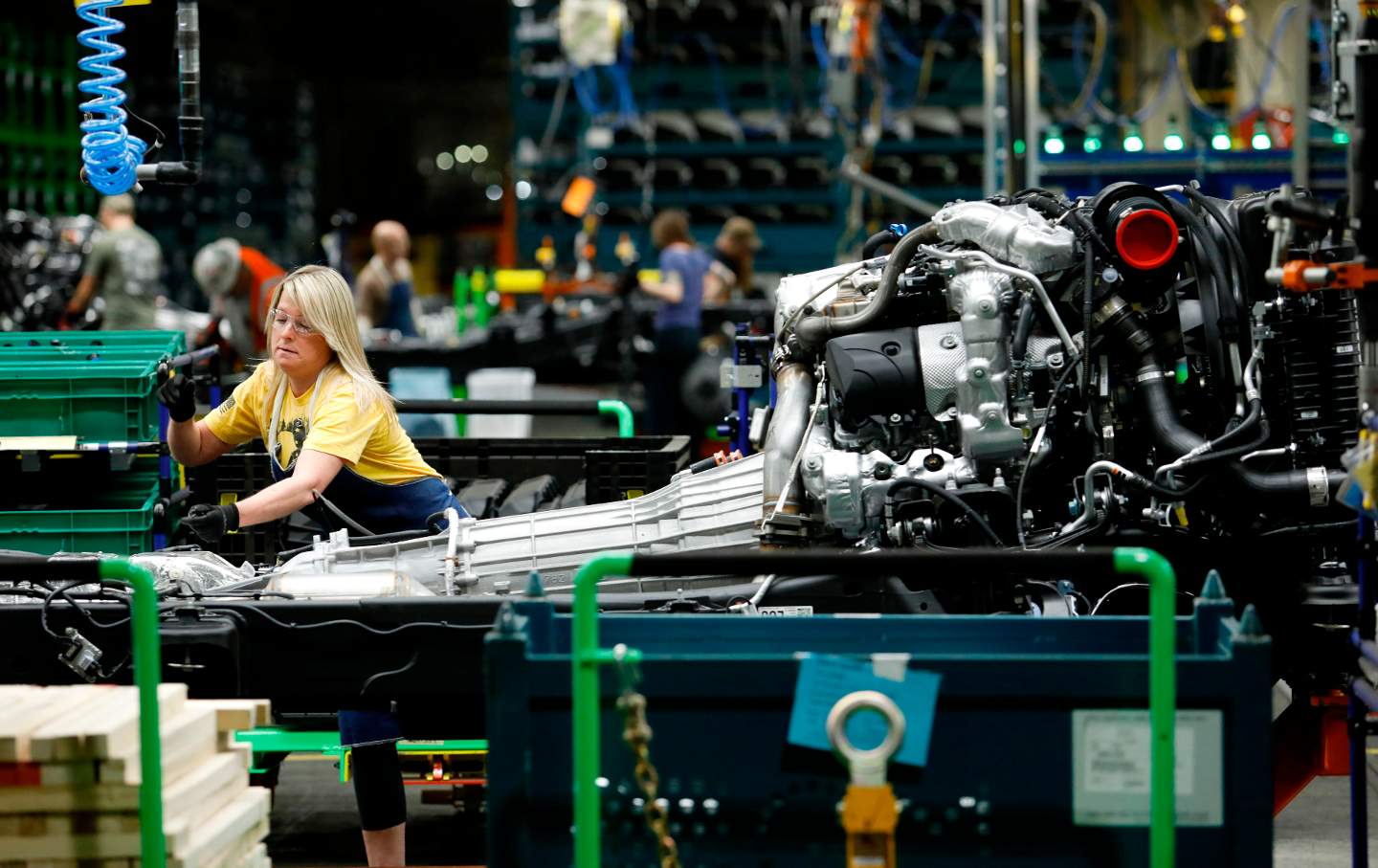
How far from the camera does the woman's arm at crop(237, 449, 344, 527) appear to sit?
16.5 feet

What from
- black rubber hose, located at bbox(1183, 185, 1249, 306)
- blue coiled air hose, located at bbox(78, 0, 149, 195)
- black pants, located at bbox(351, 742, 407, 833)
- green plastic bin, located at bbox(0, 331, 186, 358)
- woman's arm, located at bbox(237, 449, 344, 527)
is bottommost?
black pants, located at bbox(351, 742, 407, 833)

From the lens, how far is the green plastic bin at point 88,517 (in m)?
5.90

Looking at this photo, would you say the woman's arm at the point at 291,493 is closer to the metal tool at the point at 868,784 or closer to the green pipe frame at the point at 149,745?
the green pipe frame at the point at 149,745

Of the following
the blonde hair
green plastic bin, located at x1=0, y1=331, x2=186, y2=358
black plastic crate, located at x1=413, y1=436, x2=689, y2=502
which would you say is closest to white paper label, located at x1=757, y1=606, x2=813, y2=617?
the blonde hair

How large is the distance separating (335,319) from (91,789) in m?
2.25

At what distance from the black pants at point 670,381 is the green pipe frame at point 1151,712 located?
9.88m

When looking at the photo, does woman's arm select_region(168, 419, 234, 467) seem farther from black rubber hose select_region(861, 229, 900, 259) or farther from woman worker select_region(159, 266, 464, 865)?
black rubber hose select_region(861, 229, 900, 259)

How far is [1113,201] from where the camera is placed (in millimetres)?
4863

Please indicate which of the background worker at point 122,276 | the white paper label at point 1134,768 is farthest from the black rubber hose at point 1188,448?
the background worker at point 122,276

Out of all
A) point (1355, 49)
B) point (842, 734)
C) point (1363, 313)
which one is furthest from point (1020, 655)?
point (1355, 49)

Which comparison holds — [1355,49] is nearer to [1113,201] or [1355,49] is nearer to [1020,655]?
[1113,201]

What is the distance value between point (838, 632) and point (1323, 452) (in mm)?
1977

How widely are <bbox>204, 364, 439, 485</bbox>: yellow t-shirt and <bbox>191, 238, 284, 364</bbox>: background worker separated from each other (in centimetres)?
573

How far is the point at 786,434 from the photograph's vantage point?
5125 millimetres
